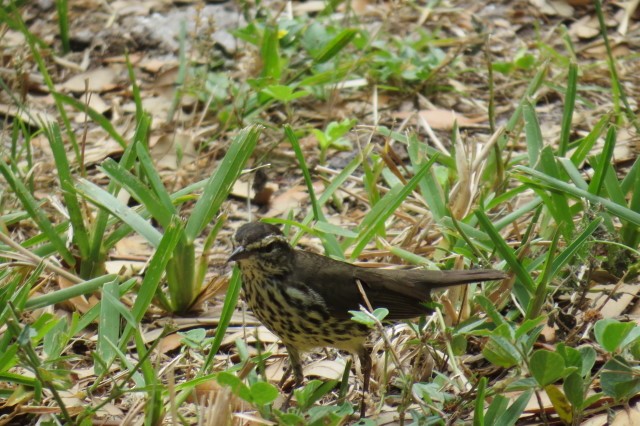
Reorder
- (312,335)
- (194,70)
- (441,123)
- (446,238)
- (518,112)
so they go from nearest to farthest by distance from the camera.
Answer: (312,335) < (446,238) < (518,112) < (441,123) < (194,70)

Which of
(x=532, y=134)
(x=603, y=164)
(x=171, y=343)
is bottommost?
(x=171, y=343)

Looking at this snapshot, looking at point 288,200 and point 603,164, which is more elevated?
point 603,164

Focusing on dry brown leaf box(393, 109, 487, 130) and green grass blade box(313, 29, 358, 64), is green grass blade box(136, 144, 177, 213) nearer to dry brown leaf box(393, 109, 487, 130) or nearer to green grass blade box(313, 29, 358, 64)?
green grass blade box(313, 29, 358, 64)

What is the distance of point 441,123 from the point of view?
21.1 feet

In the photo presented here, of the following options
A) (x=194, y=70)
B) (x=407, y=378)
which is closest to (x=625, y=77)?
(x=194, y=70)

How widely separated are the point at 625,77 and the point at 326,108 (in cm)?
198

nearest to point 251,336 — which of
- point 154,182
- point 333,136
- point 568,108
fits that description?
point 154,182

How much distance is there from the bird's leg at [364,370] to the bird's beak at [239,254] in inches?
24.9

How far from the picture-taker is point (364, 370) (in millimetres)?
4281

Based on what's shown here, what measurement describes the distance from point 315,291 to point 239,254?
1.25 feet

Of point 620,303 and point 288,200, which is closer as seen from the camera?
point 620,303

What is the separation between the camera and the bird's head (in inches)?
173

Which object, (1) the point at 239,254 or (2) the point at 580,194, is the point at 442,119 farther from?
(1) the point at 239,254

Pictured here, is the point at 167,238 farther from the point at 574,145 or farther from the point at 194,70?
the point at 194,70
